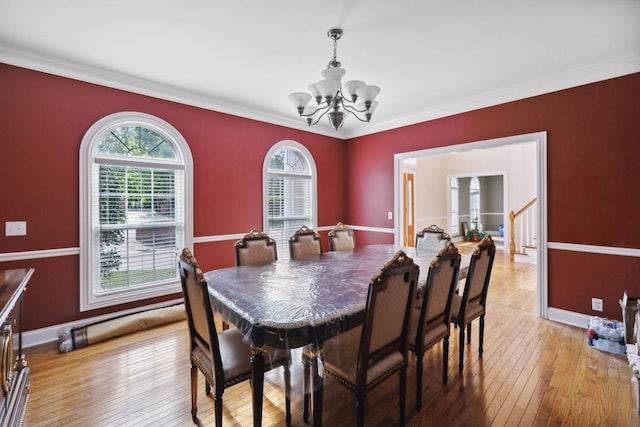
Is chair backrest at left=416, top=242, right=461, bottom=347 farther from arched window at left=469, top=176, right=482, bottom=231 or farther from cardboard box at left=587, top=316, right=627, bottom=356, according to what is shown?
arched window at left=469, top=176, right=482, bottom=231

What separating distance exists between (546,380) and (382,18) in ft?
9.83

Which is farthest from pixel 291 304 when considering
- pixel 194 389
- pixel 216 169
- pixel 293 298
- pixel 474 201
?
pixel 474 201

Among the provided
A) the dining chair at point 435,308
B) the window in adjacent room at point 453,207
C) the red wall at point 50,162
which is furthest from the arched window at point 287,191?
the window in adjacent room at point 453,207

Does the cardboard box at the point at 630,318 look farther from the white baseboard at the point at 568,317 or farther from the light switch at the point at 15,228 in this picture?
the light switch at the point at 15,228

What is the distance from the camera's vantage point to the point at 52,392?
6.86ft

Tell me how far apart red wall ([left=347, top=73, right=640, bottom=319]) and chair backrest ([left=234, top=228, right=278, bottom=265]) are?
313 centimetres

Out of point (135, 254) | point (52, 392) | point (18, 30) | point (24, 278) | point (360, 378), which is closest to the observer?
point (360, 378)

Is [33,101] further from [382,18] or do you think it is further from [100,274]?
[382,18]

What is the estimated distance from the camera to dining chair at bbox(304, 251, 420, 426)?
1.51m

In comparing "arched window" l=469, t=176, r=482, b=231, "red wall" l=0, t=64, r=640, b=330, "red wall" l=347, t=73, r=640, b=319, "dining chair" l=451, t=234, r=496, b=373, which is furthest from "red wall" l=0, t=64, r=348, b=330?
"arched window" l=469, t=176, r=482, b=231

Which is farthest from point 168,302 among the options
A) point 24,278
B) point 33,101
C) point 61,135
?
point 33,101

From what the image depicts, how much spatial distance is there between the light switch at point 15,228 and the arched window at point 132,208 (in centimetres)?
42

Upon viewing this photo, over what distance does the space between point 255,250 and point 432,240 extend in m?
2.16

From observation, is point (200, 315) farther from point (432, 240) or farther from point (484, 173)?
point (484, 173)
